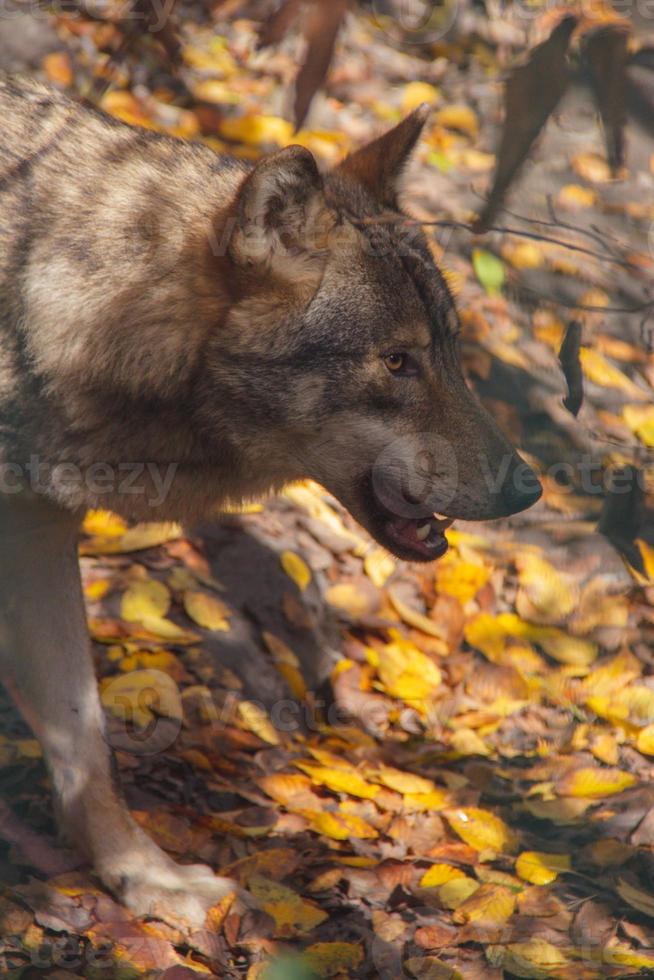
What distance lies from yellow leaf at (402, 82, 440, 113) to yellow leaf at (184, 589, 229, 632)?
488 centimetres

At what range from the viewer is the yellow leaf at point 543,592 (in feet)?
17.5

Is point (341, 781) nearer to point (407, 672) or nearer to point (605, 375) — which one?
point (407, 672)

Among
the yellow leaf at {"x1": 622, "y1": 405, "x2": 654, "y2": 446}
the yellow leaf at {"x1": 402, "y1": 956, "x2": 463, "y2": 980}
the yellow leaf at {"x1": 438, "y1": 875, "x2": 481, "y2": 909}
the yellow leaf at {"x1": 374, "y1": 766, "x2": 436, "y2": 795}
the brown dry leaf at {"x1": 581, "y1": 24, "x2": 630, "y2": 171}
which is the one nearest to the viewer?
the brown dry leaf at {"x1": 581, "y1": 24, "x2": 630, "y2": 171}

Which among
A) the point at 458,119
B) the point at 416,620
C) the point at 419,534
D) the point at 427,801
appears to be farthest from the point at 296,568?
the point at 458,119

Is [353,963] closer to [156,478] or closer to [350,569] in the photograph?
[156,478]

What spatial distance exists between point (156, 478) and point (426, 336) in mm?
953

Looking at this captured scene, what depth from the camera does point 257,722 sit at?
14.5ft

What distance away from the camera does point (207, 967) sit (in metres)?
3.30

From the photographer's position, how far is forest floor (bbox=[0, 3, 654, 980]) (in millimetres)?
3441

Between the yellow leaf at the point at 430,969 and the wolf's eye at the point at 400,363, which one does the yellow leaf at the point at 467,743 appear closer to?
the yellow leaf at the point at 430,969

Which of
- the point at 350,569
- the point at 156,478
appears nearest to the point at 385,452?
the point at 156,478

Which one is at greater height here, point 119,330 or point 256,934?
point 119,330

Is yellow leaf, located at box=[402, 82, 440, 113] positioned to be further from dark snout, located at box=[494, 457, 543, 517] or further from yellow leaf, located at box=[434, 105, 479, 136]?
dark snout, located at box=[494, 457, 543, 517]

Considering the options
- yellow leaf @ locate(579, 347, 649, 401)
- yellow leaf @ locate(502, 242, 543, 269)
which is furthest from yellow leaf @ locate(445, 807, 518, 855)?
yellow leaf @ locate(502, 242, 543, 269)
